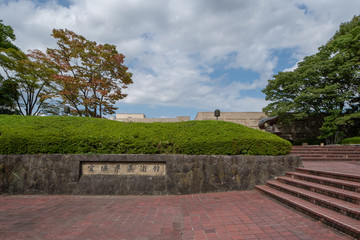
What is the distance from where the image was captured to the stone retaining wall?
5.17 metres

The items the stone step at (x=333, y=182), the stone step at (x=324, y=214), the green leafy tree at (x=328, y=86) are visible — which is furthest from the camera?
the green leafy tree at (x=328, y=86)

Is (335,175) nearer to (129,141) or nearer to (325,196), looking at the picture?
(325,196)

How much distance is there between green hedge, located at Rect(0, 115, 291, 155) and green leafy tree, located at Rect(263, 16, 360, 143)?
13.2 m

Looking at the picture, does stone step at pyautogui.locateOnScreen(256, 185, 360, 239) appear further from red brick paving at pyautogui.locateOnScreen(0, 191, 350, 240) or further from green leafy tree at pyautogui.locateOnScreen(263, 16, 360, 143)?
green leafy tree at pyautogui.locateOnScreen(263, 16, 360, 143)

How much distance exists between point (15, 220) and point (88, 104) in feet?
41.3

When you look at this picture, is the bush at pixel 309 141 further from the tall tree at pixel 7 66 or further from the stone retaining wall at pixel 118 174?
the tall tree at pixel 7 66

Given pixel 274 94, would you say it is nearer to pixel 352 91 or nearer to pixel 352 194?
pixel 352 91

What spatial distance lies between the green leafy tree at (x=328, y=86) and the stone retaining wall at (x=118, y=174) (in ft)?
48.3

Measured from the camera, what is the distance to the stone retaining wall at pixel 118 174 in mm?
5172

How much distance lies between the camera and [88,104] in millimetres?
14648

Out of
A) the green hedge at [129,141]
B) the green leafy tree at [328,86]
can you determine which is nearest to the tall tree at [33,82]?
the green hedge at [129,141]

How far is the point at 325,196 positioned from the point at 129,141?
5.33 m

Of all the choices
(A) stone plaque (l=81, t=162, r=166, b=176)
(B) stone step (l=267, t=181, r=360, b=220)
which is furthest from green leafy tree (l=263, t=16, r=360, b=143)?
(A) stone plaque (l=81, t=162, r=166, b=176)

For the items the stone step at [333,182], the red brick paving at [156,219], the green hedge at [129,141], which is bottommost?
the red brick paving at [156,219]
